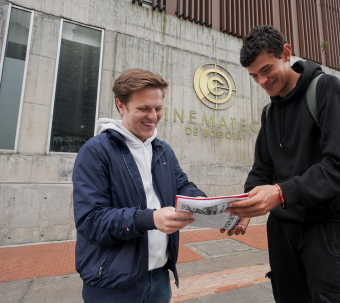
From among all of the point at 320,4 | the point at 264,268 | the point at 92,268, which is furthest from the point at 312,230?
the point at 320,4

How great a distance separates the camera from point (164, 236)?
5.17 feet

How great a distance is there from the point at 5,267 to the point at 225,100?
799cm

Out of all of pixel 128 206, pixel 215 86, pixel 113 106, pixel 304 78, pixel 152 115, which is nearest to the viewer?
pixel 128 206

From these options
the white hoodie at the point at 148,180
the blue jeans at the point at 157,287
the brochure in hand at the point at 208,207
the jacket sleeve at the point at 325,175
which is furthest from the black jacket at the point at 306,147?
the blue jeans at the point at 157,287

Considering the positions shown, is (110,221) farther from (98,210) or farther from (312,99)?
(312,99)

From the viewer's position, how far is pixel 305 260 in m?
1.48

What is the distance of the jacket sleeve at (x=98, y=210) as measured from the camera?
1.21 m

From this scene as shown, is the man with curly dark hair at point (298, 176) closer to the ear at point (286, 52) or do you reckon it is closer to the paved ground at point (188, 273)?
the ear at point (286, 52)

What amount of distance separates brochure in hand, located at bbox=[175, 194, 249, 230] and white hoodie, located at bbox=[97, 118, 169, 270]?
0.35 m

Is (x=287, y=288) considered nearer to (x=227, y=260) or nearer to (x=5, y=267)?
(x=227, y=260)

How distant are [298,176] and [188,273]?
128 inches

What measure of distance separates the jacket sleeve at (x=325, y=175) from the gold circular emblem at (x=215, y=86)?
23.7 ft

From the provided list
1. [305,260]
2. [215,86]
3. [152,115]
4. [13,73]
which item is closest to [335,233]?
[305,260]

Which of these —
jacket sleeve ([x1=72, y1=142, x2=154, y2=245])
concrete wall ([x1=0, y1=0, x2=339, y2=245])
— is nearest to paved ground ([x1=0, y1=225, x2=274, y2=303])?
concrete wall ([x1=0, y1=0, x2=339, y2=245])
